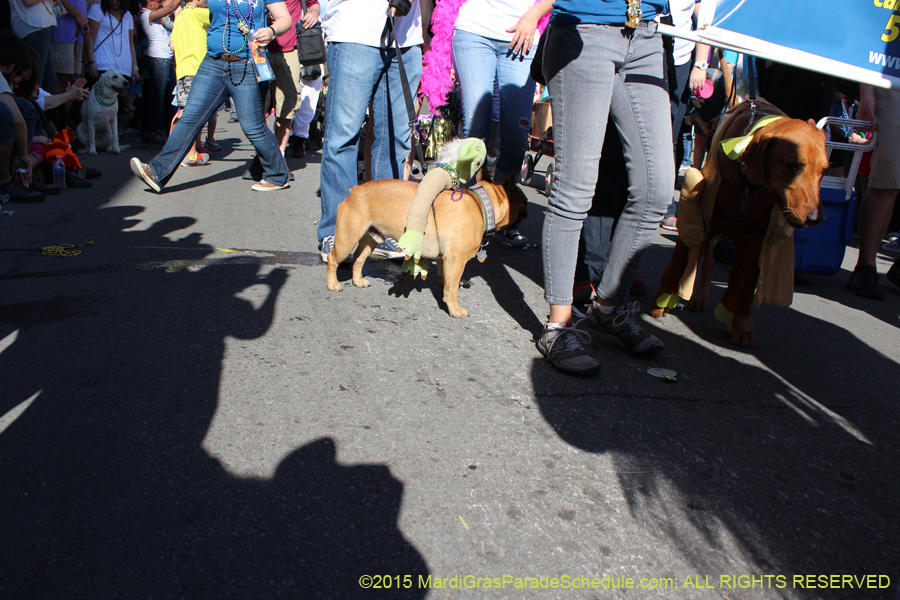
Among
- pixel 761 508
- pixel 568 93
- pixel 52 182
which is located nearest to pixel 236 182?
pixel 52 182

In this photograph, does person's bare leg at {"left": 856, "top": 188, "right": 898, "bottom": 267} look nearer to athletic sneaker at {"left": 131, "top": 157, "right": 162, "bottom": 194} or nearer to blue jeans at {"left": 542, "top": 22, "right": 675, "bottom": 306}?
blue jeans at {"left": 542, "top": 22, "right": 675, "bottom": 306}

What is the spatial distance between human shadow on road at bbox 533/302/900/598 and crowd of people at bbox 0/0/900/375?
31 centimetres

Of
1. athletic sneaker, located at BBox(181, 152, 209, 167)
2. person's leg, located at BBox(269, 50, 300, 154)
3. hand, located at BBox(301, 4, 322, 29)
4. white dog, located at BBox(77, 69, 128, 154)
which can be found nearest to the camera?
hand, located at BBox(301, 4, 322, 29)

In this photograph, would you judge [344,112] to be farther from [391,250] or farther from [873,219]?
[873,219]

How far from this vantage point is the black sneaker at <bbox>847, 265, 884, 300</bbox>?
461 cm

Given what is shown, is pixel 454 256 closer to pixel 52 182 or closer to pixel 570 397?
pixel 570 397

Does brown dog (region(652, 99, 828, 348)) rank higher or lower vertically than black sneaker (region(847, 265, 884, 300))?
higher

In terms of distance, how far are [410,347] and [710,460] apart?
138 cm

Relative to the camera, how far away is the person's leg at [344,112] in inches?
150

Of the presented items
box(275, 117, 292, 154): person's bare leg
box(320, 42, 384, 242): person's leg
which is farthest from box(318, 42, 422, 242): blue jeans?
box(275, 117, 292, 154): person's bare leg

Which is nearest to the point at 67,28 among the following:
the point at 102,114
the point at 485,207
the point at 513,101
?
the point at 102,114

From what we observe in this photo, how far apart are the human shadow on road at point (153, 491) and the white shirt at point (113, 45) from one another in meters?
7.60

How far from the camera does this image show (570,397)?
2480 millimetres

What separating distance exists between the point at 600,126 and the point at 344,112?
1.90 m
